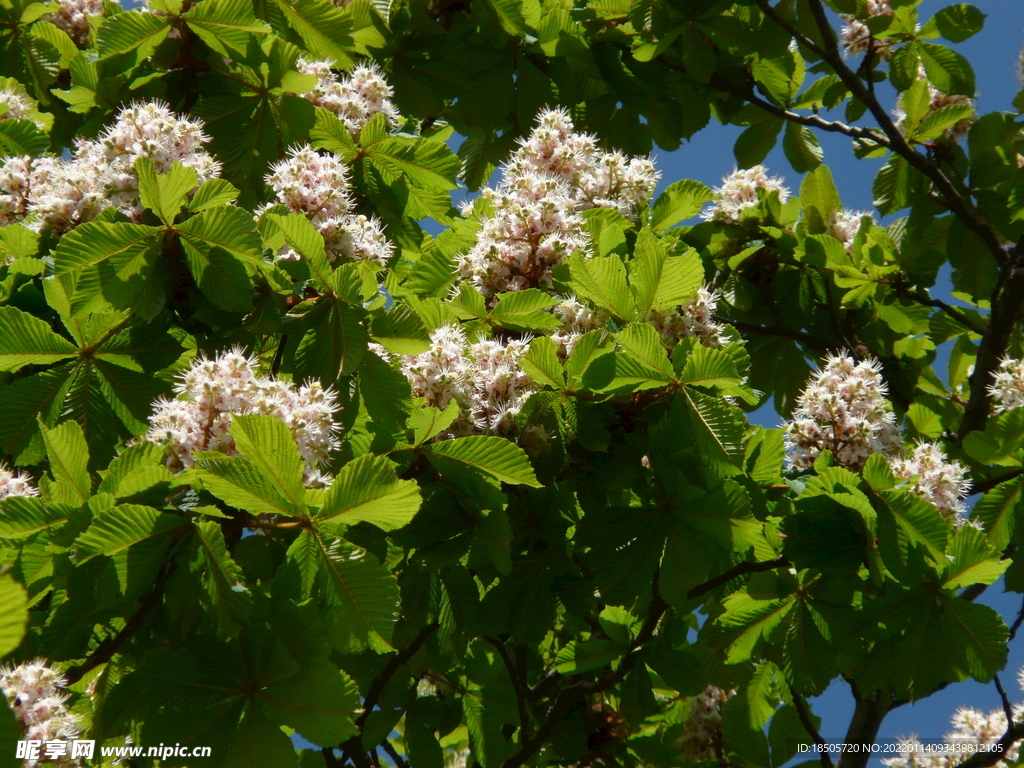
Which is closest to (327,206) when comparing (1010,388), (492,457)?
(492,457)

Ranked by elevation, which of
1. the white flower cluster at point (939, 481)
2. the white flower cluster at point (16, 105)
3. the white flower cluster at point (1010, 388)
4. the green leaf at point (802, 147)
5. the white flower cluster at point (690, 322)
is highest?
the green leaf at point (802, 147)

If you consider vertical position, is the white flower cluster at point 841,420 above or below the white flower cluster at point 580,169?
below

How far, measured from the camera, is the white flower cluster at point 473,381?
2.97 meters

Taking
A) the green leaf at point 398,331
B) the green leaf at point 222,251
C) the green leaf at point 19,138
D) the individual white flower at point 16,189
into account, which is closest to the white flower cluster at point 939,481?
the green leaf at point 398,331

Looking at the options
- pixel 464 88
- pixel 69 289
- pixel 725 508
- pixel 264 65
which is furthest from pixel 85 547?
pixel 464 88

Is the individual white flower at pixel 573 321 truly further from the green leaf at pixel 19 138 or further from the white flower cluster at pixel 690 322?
the green leaf at pixel 19 138

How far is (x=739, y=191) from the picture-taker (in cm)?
540

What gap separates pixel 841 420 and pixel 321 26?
2.61 metres

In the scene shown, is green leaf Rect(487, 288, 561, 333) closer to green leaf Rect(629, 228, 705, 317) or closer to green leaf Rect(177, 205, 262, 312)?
green leaf Rect(629, 228, 705, 317)

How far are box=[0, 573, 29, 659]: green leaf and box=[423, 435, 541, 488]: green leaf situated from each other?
1488 millimetres

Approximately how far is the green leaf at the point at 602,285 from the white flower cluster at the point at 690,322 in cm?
12

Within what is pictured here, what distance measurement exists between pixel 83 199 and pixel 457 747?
4.14 m

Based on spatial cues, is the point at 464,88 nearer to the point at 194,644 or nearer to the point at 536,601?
the point at 536,601

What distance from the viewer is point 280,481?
2254mm
